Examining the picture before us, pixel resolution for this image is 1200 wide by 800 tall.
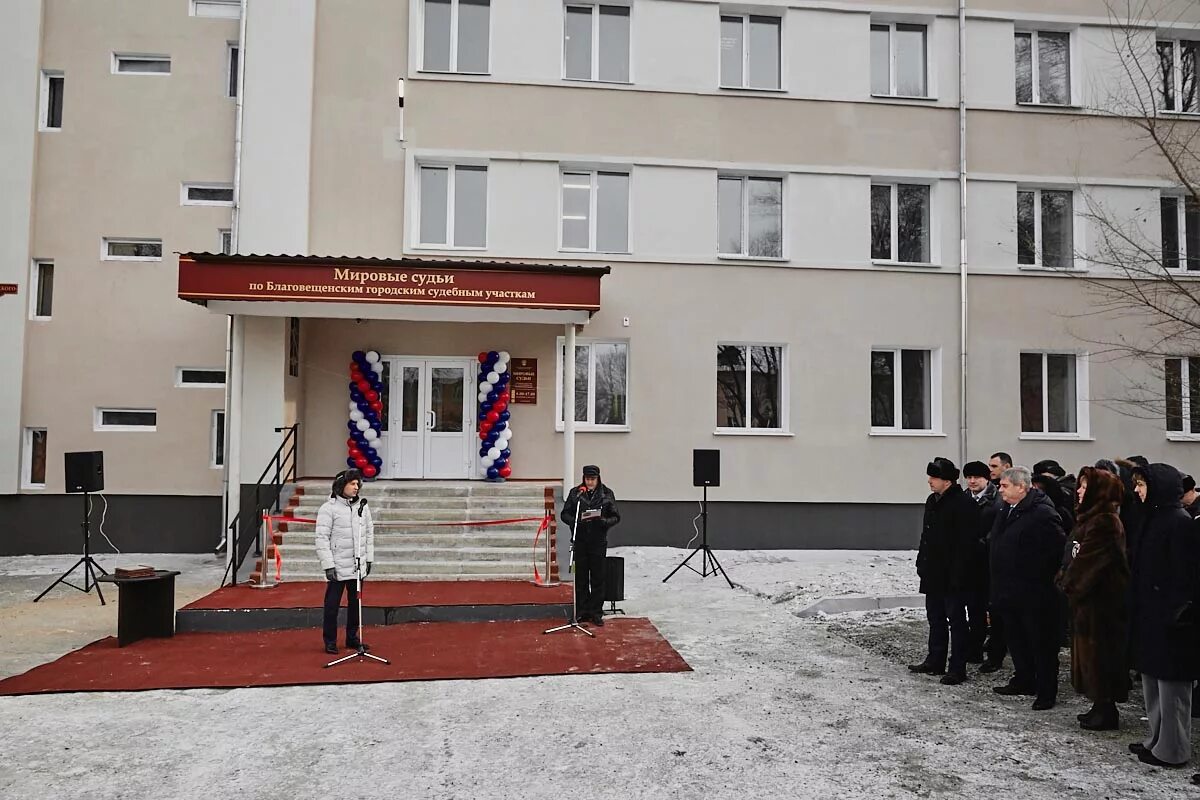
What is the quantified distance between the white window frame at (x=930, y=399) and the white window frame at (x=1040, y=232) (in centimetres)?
230

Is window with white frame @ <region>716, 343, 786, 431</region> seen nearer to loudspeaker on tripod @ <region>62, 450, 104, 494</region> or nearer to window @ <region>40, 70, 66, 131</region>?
loudspeaker on tripod @ <region>62, 450, 104, 494</region>

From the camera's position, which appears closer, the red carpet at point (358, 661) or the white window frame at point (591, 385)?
the red carpet at point (358, 661)

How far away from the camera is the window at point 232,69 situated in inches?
529

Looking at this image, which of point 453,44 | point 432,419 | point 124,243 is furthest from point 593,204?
point 124,243

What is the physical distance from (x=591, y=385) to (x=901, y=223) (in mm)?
6145

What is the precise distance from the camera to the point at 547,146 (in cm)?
1348

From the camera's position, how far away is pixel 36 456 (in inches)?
511

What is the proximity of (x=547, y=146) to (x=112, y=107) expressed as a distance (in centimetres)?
702

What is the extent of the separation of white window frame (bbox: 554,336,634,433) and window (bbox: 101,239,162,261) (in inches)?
261

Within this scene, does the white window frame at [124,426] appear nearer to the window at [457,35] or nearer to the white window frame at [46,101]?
the white window frame at [46,101]

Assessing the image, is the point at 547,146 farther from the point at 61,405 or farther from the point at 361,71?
the point at 61,405

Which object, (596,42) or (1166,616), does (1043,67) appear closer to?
(596,42)

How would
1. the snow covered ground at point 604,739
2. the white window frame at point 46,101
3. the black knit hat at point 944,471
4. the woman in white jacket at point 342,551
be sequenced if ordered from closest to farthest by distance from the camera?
the snow covered ground at point 604,739
the black knit hat at point 944,471
the woman in white jacket at point 342,551
the white window frame at point 46,101

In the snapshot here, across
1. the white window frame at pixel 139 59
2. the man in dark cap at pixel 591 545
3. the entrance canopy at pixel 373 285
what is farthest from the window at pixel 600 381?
the white window frame at pixel 139 59
